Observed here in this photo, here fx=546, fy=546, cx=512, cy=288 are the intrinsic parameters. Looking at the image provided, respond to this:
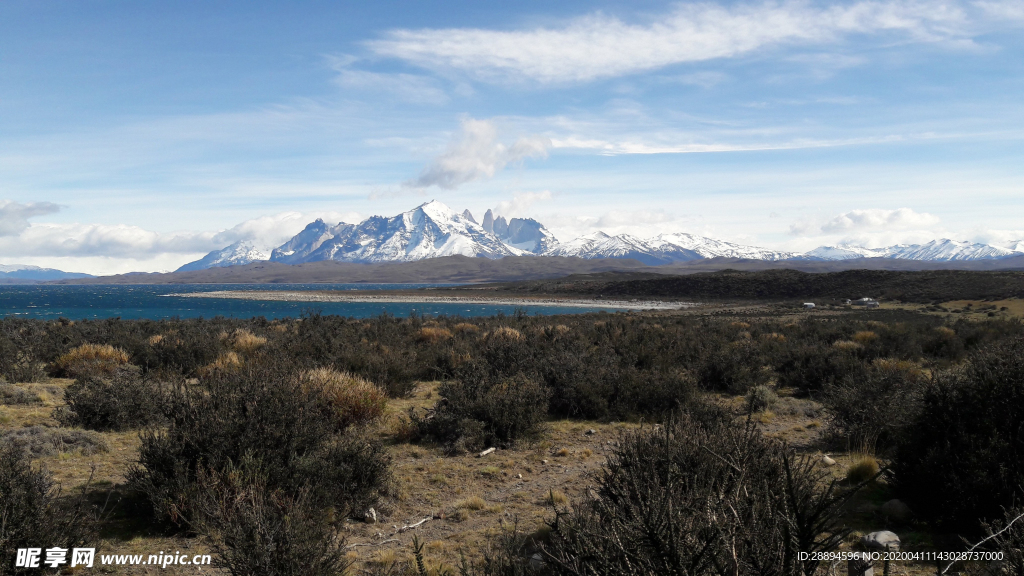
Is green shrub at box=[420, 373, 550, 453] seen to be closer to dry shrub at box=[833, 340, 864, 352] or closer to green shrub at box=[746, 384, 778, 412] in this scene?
green shrub at box=[746, 384, 778, 412]

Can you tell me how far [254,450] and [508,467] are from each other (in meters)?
3.77

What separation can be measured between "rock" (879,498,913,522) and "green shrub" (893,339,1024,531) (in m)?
0.09

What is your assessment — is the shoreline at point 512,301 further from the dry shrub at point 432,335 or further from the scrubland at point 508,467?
the scrubland at point 508,467

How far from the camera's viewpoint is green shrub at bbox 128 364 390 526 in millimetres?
5352

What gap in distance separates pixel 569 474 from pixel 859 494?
11.7ft

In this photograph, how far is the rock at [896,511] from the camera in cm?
570

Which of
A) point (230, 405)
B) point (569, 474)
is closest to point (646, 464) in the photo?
point (569, 474)

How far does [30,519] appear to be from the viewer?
400 cm

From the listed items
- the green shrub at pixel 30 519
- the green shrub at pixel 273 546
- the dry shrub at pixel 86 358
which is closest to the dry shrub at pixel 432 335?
the dry shrub at pixel 86 358

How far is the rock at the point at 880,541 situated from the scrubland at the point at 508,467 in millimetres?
177

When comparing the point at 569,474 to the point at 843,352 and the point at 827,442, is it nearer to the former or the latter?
the point at 827,442

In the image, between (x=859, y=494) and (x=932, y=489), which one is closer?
(x=932, y=489)

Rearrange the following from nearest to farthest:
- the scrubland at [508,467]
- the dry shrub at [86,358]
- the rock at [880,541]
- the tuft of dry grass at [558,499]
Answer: the scrubland at [508,467]
the rock at [880,541]
the tuft of dry grass at [558,499]
the dry shrub at [86,358]

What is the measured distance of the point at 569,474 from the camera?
25.3 ft
